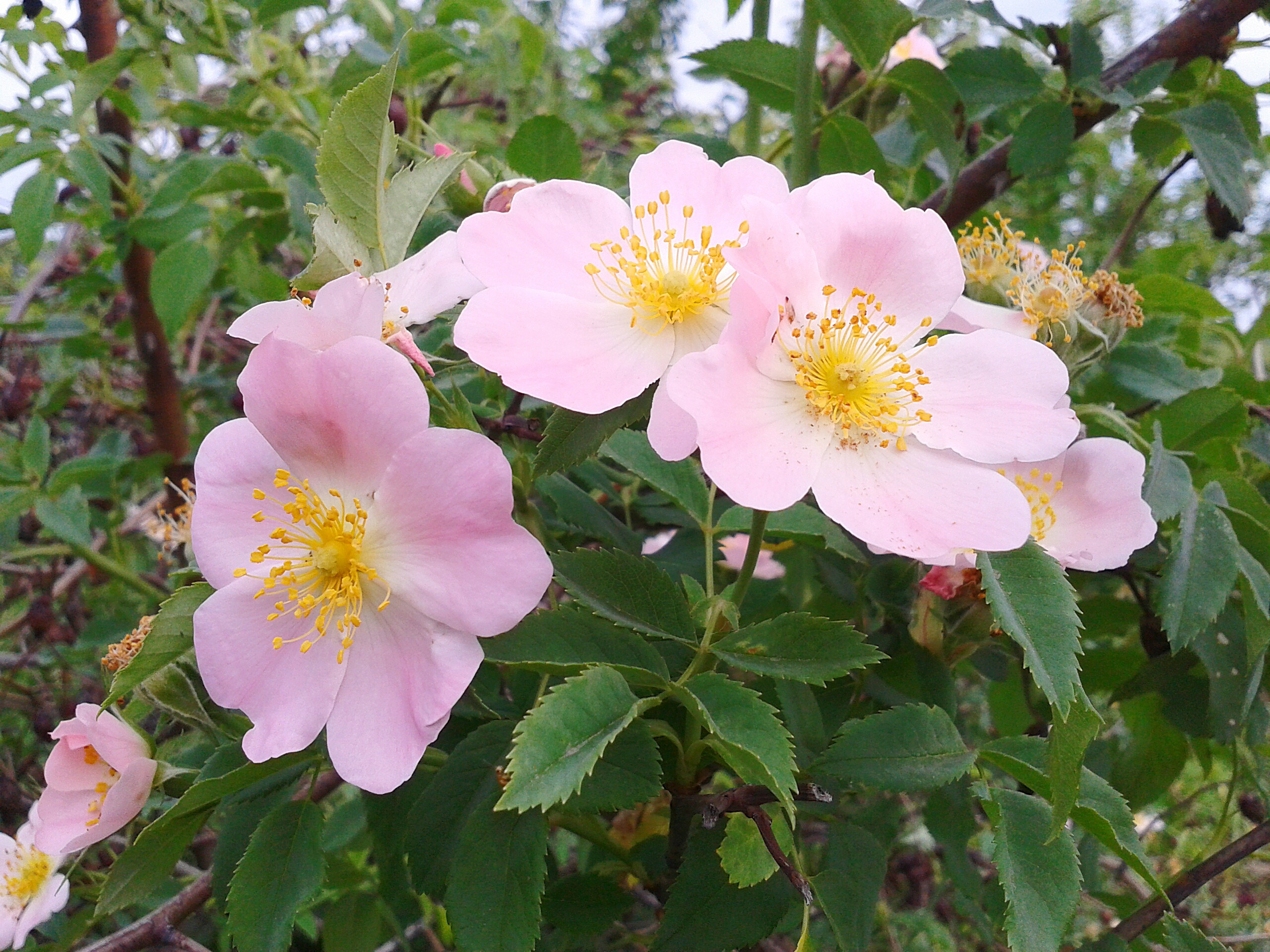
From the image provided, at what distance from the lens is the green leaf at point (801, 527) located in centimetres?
75

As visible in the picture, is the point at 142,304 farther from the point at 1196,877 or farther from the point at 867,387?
the point at 1196,877

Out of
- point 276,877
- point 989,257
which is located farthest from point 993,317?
point 276,877

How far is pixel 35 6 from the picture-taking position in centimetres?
131

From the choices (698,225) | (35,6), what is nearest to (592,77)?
(35,6)

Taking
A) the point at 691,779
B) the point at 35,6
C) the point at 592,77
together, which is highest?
the point at 35,6

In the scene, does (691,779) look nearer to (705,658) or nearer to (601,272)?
Result: (705,658)

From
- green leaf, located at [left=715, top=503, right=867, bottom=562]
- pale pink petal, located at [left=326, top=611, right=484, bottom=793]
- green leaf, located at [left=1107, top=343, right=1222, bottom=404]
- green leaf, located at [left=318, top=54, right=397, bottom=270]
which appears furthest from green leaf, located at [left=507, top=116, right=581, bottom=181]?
green leaf, located at [left=1107, top=343, right=1222, bottom=404]

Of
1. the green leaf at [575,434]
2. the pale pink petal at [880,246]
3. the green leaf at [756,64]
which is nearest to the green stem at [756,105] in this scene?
the green leaf at [756,64]

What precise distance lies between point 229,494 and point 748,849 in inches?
17.6

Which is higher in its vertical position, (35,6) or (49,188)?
(35,6)

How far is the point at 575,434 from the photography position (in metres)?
0.60

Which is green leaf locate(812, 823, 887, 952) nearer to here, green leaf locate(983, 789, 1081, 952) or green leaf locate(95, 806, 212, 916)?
green leaf locate(983, 789, 1081, 952)

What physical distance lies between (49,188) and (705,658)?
1258 millimetres

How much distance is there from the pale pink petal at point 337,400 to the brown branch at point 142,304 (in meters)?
1.20
